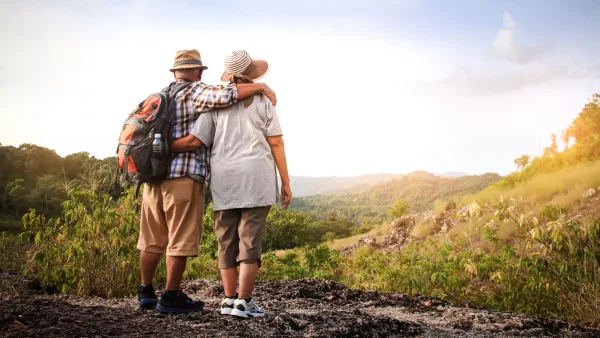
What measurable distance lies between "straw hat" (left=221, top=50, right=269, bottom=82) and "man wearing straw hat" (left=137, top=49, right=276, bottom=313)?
16cm

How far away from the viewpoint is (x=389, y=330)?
376 centimetres

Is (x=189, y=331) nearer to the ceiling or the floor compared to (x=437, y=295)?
nearer to the ceiling

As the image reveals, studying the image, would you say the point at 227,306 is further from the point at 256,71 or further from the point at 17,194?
the point at 17,194

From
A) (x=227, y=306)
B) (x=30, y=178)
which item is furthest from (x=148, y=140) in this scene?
(x=30, y=178)

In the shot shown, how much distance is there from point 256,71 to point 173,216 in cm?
116

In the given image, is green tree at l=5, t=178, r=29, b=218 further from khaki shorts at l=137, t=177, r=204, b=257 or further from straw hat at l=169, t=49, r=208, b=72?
straw hat at l=169, t=49, r=208, b=72

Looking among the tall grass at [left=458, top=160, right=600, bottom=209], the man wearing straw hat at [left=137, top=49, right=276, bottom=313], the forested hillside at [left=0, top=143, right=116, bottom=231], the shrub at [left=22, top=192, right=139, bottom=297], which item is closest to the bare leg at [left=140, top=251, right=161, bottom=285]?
the man wearing straw hat at [left=137, top=49, right=276, bottom=313]

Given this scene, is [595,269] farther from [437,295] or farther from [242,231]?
[242,231]

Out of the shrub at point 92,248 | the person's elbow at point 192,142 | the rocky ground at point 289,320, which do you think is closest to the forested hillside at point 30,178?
the shrub at point 92,248

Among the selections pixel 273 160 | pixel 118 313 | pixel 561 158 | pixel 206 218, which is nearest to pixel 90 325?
pixel 118 313

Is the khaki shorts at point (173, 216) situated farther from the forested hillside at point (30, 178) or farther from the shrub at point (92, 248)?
the forested hillside at point (30, 178)

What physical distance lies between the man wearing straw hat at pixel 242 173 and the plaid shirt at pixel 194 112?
0.08 meters

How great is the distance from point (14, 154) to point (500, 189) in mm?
20549

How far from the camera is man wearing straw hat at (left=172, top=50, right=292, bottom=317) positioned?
Answer: 3555 mm
